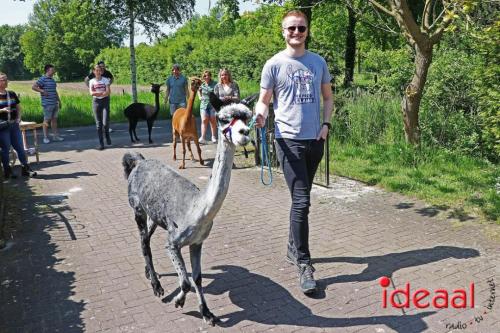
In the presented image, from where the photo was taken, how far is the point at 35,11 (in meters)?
81.8

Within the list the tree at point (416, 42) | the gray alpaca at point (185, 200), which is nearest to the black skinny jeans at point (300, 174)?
the gray alpaca at point (185, 200)

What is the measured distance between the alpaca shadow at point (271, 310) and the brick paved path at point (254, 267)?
10 millimetres

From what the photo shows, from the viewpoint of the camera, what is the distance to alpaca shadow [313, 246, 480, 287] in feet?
15.3

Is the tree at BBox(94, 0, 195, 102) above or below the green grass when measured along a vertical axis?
above

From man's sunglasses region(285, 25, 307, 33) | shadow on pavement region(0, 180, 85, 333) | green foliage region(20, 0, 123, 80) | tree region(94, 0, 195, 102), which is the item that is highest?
green foliage region(20, 0, 123, 80)

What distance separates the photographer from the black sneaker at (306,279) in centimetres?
425

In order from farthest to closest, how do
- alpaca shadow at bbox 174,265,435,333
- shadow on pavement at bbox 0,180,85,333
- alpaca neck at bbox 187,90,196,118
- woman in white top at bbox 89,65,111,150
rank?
woman in white top at bbox 89,65,111,150 < alpaca neck at bbox 187,90,196,118 < shadow on pavement at bbox 0,180,85,333 < alpaca shadow at bbox 174,265,435,333

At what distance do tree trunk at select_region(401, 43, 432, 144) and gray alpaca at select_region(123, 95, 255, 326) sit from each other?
6595 mm

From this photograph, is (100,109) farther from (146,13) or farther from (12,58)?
(12,58)

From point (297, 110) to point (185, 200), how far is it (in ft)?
4.35

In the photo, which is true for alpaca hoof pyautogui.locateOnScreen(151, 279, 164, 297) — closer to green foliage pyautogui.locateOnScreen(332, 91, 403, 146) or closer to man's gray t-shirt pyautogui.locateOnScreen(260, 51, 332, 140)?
man's gray t-shirt pyautogui.locateOnScreen(260, 51, 332, 140)

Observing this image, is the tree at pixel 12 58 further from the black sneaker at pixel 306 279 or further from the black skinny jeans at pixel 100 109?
the black sneaker at pixel 306 279

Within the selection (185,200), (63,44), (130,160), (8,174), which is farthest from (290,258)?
(63,44)

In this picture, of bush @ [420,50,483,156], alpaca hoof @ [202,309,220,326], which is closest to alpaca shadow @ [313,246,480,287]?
alpaca hoof @ [202,309,220,326]
